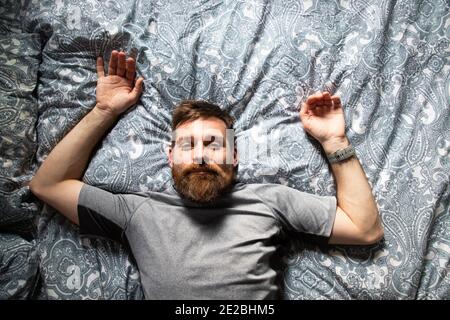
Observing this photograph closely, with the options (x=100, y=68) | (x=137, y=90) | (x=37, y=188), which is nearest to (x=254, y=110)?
(x=137, y=90)

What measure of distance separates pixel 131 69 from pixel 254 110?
1.37ft

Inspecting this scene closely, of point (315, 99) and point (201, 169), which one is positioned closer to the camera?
point (201, 169)

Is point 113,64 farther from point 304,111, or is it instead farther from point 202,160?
point 304,111

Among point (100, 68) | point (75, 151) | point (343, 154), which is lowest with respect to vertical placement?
point (75, 151)

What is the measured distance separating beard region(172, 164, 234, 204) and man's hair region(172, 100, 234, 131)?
0.50 ft

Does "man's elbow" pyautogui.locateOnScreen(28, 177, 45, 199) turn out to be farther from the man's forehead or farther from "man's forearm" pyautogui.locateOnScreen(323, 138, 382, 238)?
"man's forearm" pyautogui.locateOnScreen(323, 138, 382, 238)

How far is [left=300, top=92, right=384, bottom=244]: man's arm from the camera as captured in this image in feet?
3.87

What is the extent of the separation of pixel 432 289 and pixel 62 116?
49.2 inches

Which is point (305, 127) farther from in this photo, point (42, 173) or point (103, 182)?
point (42, 173)

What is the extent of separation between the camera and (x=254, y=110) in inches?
52.1

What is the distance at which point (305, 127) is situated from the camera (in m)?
1.29

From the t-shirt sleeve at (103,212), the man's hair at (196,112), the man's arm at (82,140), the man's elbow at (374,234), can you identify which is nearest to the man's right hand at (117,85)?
the man's arm at (82,140)
